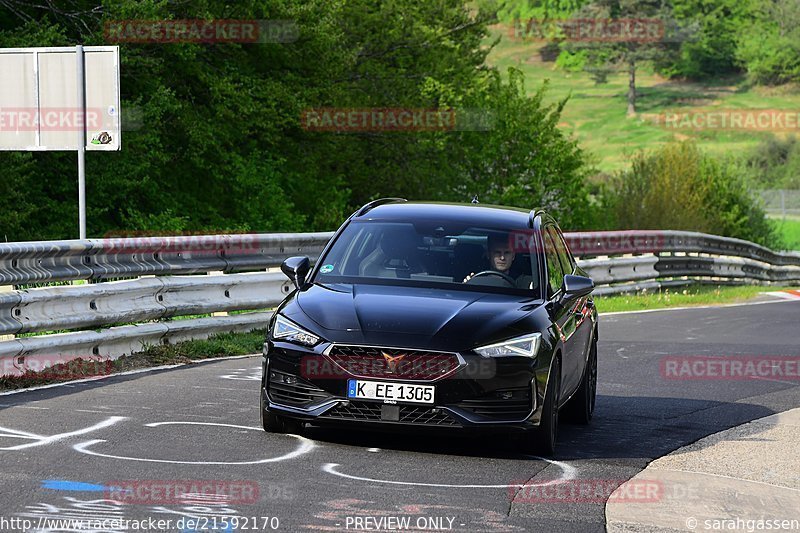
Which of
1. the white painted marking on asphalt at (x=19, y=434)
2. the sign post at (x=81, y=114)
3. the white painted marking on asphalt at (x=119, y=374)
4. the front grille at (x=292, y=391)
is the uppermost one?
the sign post at (x=81, y=114)

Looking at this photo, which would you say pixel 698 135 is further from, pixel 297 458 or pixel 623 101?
pixel 297 458

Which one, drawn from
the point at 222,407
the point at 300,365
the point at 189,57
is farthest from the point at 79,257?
the point at 189,57

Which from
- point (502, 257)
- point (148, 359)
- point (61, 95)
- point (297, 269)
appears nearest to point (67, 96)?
point (61, 95)

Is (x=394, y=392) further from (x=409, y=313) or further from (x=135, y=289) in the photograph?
(x=135, y=289)

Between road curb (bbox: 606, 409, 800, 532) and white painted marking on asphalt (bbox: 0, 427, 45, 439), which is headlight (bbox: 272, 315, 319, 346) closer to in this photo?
white painted marking on asphalt (bbox: 0, 427, 45, 439)

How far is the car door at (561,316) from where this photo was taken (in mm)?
8891

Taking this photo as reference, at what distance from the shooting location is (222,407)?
973 cm

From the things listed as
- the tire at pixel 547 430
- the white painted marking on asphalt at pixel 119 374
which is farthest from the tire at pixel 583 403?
the white painted marking on asphalt at pixel 119 374

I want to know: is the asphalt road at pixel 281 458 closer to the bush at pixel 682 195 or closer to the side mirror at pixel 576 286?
the side mirror at pixel 576 286

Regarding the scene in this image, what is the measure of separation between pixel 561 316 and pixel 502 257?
598 millimetres

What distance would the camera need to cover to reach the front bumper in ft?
26.3

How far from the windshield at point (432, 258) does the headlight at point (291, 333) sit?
779 mm

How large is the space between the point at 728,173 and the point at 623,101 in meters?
125

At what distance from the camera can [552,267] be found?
9578mm
